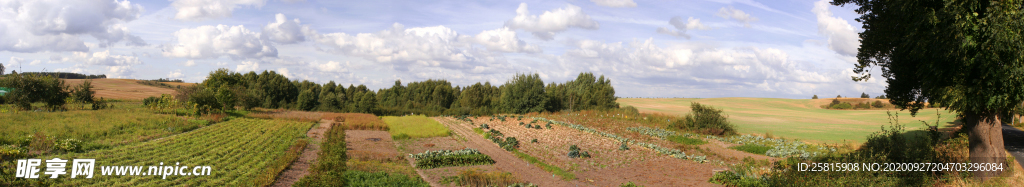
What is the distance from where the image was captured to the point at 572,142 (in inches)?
894

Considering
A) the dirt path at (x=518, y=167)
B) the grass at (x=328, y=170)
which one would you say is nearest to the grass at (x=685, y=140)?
the dirt path at (x=518, y=167)

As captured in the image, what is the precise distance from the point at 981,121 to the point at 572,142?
15.1 m

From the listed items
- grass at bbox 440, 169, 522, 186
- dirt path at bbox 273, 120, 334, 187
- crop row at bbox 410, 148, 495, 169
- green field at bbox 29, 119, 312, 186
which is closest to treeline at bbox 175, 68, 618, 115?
green field at bbox 29, 119, 312, 186

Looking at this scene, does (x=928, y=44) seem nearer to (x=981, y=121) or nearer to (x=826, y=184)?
(x=981, y=121)

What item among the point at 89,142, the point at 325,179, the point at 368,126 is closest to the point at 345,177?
the point at 325,179

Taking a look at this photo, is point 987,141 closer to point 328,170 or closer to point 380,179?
point 380,179

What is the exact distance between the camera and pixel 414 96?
7844 cm

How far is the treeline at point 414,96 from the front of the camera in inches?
1986

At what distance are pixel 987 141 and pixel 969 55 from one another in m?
2.46

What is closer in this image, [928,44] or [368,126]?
[928,44]

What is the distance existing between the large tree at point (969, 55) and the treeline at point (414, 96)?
1658 inches

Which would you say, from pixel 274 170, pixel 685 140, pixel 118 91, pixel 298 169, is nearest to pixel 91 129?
pixel 298 169

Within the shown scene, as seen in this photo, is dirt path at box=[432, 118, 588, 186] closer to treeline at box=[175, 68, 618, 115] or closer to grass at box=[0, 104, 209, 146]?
grass at box=[0, 104, 209, 146]

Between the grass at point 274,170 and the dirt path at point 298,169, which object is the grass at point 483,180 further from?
the grass at point 274,170
